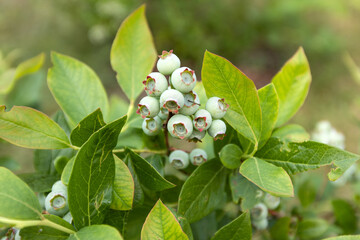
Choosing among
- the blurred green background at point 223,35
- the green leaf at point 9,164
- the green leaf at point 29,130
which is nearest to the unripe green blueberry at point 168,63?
the green leaf at point 29,130

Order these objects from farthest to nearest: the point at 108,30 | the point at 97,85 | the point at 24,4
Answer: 1. the point at 24,4
2. the point at 108,30
3. the point at 97,85

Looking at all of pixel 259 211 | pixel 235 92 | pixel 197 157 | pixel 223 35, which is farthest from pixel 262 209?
pixel 223 35

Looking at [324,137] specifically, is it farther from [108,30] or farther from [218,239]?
[108,30]

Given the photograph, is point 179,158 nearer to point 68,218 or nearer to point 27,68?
point 68,218

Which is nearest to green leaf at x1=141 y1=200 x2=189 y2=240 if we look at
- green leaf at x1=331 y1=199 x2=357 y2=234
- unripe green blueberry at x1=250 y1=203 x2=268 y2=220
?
unripe green blueberry at x1=250 y1=203 x2=268 y2=220

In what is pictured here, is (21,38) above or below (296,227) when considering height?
below

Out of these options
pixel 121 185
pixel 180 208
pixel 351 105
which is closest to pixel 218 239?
pixel 180 208
